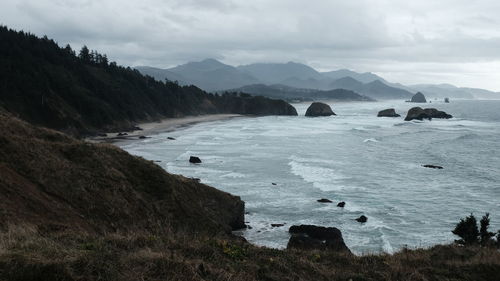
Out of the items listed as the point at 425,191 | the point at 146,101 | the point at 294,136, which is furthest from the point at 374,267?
the point at 146,101

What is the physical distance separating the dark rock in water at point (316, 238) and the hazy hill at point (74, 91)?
207 ft

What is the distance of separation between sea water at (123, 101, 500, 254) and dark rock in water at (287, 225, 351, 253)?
1123mm

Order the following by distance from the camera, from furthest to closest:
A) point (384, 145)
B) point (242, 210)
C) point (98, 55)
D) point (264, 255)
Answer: point (98, 55)
point (384, 145)
point (242, 210)
point (264, 255)

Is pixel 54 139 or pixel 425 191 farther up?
pixel 54 139

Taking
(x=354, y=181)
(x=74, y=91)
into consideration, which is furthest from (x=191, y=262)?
(x=74, y=91)

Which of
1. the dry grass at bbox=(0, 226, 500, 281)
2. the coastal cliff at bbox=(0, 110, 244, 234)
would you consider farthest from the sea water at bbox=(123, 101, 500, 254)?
the dry grass at bbox=(0, 226, 500, 281)

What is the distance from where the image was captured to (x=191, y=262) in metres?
8.20

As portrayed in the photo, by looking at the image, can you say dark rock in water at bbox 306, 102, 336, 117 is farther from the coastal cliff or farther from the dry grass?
the dry grass

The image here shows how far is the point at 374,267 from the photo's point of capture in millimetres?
10383

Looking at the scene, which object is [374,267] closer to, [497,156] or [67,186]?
[67,186]

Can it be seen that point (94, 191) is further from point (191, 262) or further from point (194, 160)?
point (194, 160)

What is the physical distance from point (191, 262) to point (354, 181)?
37082 mm

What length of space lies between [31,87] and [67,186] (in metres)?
72.4

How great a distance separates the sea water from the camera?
93.4 ft
